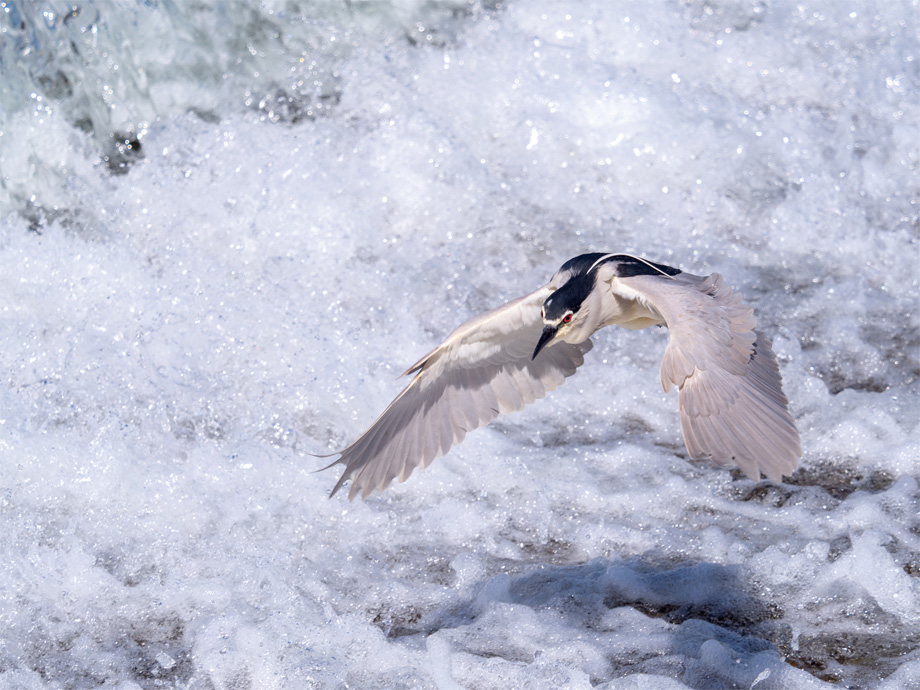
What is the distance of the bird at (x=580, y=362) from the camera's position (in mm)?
2924

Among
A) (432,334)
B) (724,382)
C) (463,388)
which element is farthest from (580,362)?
(432,334)

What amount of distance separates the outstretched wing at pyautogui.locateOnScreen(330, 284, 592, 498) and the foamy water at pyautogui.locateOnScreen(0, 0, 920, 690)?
0.48 meters

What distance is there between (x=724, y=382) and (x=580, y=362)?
1.01m

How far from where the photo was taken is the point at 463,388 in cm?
401

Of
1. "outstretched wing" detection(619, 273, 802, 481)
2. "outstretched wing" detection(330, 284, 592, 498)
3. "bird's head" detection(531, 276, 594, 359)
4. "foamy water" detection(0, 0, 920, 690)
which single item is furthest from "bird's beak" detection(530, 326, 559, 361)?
"foamy water" detection(0, 0, 920, 690)

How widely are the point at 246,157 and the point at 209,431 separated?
205 cm

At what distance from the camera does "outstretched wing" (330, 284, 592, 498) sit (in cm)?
372

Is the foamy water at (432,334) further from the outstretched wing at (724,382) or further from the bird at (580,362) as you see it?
the outstretched wing at (724,382)

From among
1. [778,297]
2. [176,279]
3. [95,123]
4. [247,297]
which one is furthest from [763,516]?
[95,123]

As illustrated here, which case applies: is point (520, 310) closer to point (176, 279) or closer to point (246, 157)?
point (176, 279)

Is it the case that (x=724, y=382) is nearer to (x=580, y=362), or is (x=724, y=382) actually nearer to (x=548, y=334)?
(x=548, y=334)

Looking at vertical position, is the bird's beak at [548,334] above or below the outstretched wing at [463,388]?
above

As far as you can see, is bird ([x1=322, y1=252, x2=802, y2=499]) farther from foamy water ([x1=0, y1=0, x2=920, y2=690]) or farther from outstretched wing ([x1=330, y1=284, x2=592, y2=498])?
foamy water ([x1=0, y1=0, x2=920, y2=690])

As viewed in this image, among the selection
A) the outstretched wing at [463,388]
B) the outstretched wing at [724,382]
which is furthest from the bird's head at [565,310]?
the outstretched wing at [724,382]
